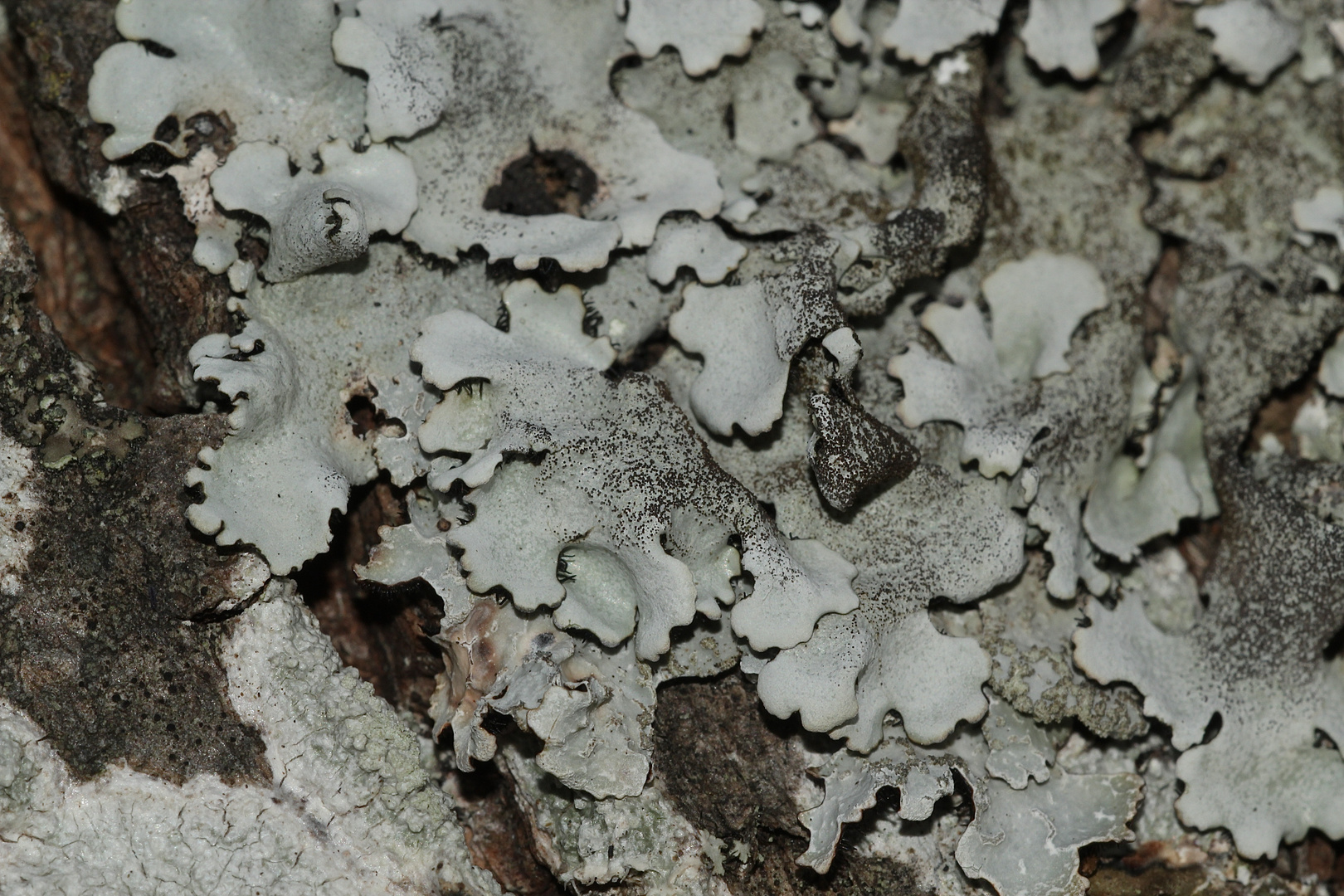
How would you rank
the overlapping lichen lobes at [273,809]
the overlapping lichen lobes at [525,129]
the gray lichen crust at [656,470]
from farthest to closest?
the overlapping lichen lobes at [525,129]
the gray lichen crust at [656,470]
the overlapping lichen lobes at [273,809]

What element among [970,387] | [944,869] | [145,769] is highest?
[970,387]

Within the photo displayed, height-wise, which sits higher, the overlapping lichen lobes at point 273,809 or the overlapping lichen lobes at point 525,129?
the overlapping lichen lobes at point 525,129

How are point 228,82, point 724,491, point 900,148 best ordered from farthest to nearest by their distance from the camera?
point 900,148
point 228,82
point 724,491

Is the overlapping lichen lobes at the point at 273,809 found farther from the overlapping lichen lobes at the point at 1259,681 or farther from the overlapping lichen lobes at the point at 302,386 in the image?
the overlapping lichen lobes at the point at 1259,681

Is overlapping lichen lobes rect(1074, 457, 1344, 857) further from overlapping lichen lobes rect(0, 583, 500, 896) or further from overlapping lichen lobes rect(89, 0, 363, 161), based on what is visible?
overlapping lichen lobes rect(89, 0, 363, 161)

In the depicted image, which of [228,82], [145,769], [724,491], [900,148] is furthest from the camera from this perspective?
[900,148]

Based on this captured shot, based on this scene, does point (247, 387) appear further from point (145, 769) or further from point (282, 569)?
point (145, 769)

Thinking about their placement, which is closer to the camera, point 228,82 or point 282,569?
point 282,569

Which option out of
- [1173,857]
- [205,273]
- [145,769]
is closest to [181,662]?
[145,769]

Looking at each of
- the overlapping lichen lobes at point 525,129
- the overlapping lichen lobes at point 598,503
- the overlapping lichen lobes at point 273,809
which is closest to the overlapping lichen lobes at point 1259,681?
the overlapping lichen lobes at point 598,503
